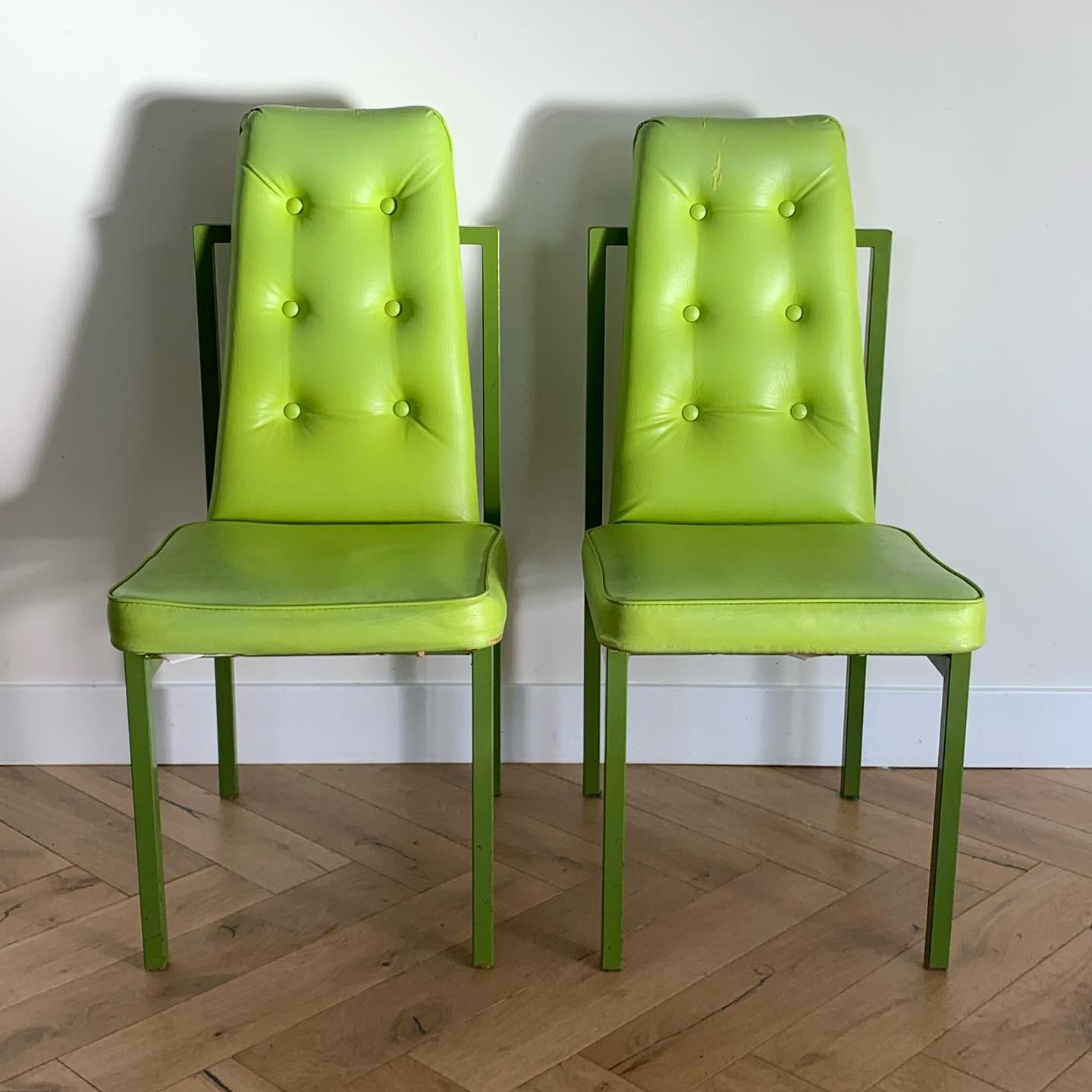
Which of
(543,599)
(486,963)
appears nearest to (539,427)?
(543,599)

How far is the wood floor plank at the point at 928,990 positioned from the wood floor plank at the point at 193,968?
0.56 m

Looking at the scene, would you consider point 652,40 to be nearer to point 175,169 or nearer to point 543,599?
point 175,169

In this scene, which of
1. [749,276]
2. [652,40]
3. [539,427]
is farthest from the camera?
[539,427]

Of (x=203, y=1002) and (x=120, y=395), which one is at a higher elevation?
(x=120, y=395)

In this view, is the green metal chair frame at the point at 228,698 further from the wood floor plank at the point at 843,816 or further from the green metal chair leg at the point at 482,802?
the wood floor plank at the point at 843,816

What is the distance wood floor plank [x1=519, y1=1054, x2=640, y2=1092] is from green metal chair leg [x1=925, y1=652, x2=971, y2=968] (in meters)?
0.42

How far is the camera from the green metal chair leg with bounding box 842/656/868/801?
1.96 meters

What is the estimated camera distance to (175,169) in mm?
1894

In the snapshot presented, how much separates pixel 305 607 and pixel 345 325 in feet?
1.57

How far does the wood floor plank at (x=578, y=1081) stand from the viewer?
4.34 feet

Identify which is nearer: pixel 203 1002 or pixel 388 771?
pixel 203 1002

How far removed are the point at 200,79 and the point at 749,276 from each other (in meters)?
0.81

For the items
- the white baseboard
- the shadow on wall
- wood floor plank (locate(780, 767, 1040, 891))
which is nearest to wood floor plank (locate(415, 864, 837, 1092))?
wood floor plank (locate(780, 767, 1040, 891))

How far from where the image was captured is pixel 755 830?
1879 mm
